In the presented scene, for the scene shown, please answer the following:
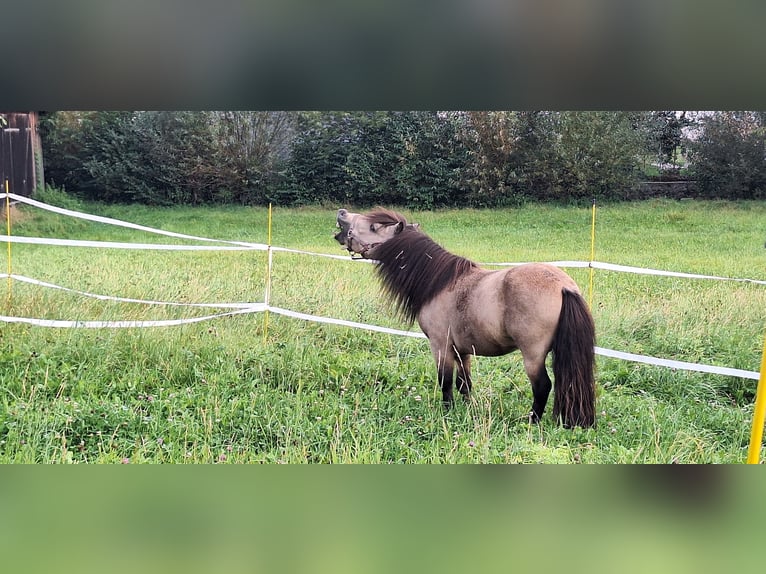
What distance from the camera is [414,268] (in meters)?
2.42

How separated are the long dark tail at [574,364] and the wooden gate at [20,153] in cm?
250

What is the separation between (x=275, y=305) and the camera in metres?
3.01

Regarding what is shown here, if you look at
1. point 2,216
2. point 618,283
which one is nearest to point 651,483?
point 618,283

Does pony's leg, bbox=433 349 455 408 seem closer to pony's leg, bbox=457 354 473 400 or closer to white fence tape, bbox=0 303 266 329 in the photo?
pony's leg, bbox=457 354 473 400

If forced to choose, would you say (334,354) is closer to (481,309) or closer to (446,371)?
(446,371)

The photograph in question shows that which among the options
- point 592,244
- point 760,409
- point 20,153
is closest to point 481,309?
point 592,244

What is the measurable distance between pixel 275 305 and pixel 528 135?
1.41 metres

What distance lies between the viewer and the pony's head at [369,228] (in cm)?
248

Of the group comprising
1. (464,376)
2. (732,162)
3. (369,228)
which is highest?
(732,162)

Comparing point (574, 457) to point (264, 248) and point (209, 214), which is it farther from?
point (209, 214)

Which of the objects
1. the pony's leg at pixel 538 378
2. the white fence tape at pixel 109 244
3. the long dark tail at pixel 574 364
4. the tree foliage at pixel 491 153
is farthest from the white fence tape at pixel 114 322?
the long dark tail at pixel 574 364

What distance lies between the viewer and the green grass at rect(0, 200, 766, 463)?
2.27 m

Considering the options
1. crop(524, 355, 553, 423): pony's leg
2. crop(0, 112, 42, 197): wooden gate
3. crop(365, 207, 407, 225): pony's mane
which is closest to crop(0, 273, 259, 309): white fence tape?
crop(0, 112, 42, 197): wooden gate

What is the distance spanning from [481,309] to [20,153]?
2.31 metres
